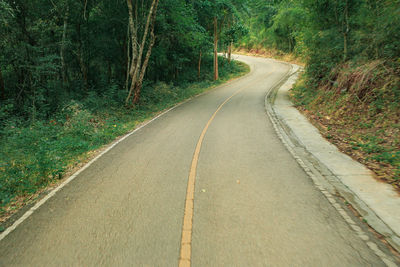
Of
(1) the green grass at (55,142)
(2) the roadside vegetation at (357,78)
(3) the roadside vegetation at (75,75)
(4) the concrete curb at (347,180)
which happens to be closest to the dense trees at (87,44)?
(3) the roadside vegetation at (75,75)

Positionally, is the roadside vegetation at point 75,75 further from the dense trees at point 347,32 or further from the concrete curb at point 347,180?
the dense trees at point 347,32

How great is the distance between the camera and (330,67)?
14117mm

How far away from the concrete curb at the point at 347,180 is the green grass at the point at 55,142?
636 cm

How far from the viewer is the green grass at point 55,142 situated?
5684mm

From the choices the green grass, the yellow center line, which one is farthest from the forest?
the yellow center line

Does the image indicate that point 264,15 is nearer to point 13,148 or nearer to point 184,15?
point 184,15

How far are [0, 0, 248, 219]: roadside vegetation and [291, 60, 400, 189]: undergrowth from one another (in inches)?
317

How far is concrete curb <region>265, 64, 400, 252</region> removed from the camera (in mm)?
3918

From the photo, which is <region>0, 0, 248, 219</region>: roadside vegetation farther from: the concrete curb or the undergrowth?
the undergrowth

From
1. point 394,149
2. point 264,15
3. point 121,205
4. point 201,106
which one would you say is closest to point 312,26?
point 201,106

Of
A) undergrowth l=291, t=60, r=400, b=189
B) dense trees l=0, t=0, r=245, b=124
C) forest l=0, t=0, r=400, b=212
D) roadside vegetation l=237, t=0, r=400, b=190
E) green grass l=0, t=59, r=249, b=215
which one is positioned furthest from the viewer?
dense trees l=0, t=0, r=245, b=124

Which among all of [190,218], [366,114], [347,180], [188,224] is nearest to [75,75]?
[366,114]

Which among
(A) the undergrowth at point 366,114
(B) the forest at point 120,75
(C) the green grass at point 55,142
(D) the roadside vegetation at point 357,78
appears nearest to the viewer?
(C) the green grass at point 55,142

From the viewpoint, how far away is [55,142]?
27.1ft
